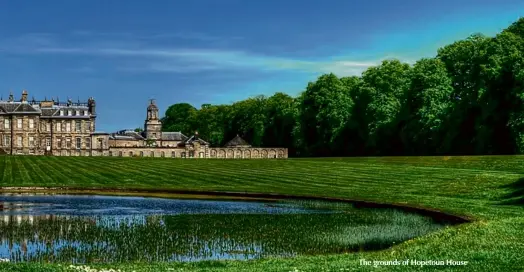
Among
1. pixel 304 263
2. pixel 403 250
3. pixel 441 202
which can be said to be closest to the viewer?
pixel 304 263

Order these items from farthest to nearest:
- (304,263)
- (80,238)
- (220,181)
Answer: (220,181)
(80,238)
(304,263)

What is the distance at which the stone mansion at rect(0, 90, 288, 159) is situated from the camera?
122137 mm

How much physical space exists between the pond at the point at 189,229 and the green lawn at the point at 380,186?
2.55 m

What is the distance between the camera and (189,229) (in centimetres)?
2772

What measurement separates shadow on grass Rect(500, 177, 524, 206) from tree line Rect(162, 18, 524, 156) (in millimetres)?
27593

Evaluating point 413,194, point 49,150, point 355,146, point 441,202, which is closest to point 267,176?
point 413,194

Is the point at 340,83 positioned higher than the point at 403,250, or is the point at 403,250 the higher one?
the point at 340,83

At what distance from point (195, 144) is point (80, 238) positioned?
116m

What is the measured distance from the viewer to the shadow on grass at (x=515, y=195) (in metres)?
34.5

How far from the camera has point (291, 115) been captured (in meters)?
128

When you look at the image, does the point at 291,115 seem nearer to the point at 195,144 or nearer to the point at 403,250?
the point at 195,144

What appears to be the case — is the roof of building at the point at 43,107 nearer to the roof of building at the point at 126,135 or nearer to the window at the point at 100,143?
the window at the point at 100,143

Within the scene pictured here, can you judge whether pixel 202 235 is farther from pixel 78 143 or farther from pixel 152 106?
pixel 152 106

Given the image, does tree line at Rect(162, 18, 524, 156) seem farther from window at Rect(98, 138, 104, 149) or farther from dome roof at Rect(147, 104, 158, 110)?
dome roof at Rect(147, 104, 158, 110)
